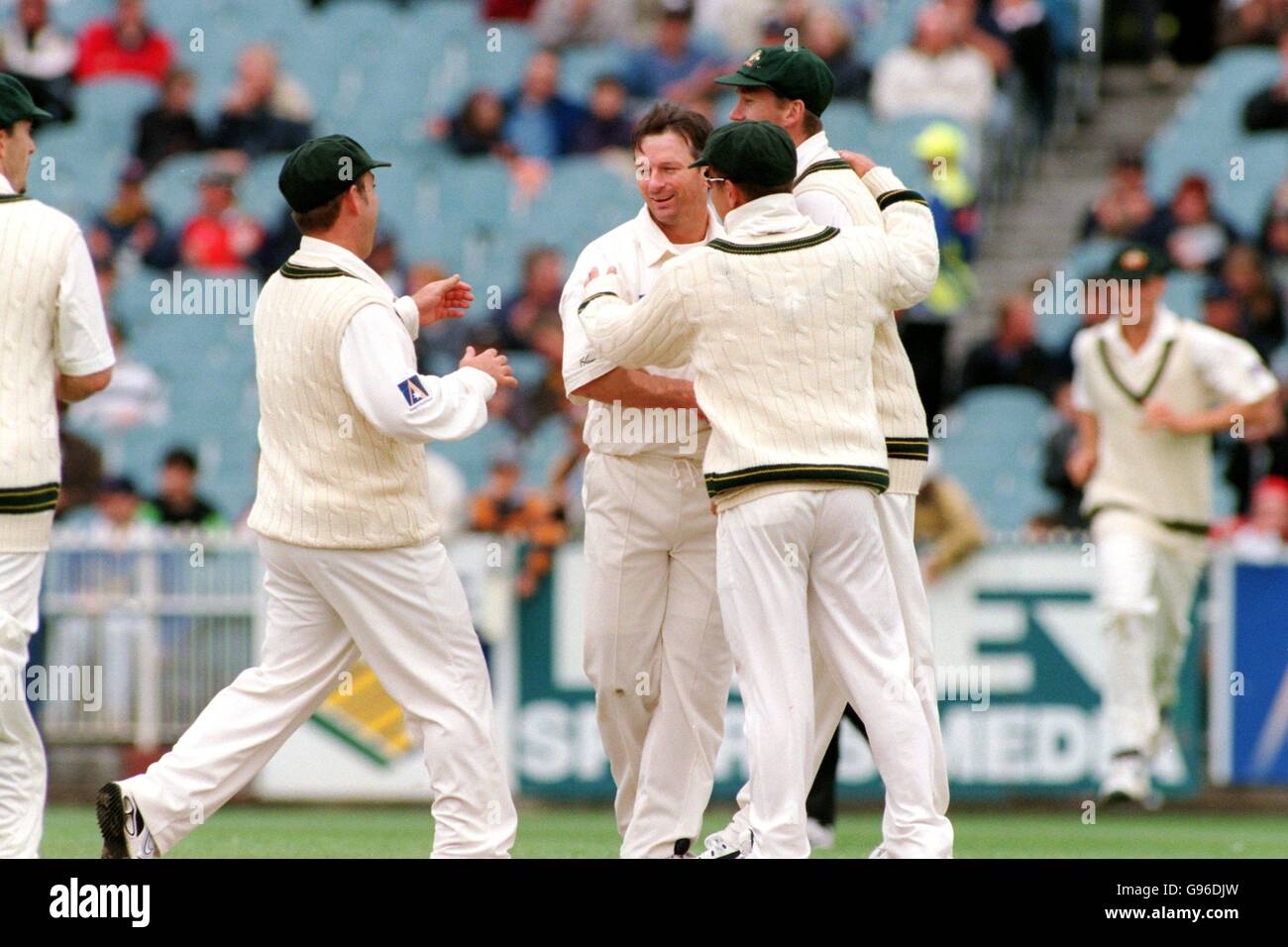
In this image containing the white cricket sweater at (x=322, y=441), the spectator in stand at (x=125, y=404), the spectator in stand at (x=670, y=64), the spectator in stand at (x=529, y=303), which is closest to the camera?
the white cricket sweater at (x=322, y=441)

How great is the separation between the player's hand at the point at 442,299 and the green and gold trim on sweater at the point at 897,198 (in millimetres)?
1361

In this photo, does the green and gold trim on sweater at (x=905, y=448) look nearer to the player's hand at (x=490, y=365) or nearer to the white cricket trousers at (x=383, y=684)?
the player's hand at (x=490, y=365)

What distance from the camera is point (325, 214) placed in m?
6.84

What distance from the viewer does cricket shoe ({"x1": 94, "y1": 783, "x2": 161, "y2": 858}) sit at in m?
6.73

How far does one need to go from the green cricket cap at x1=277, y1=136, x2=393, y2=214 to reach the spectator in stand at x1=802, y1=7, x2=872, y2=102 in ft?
30.0

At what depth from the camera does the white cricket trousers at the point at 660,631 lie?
23.9 feet

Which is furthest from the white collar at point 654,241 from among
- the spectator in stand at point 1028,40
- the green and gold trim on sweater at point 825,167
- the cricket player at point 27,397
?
the spectator in stand at point 1028,40

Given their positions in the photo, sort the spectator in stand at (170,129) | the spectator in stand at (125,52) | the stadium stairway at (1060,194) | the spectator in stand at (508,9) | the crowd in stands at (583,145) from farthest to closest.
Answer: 1. the spectator in stand at (508,9)
2. the spectator in stand at (125,52)
3. the spectator in stand at (170,129)
4. the stadium stairway at (1060,194)
5. the crowd in stands at (583,145)

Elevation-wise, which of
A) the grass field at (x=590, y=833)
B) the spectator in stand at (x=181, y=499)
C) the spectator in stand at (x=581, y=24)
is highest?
the spectator in stand at (x=581, y=24)

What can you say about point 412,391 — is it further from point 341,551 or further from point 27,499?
point 27,499

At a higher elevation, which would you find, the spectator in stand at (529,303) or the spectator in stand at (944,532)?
the spectator in stand at (529,303)

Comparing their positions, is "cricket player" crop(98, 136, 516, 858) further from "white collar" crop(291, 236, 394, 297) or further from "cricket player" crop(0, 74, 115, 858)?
"cricket player" crop(0, 74, 115, 858)

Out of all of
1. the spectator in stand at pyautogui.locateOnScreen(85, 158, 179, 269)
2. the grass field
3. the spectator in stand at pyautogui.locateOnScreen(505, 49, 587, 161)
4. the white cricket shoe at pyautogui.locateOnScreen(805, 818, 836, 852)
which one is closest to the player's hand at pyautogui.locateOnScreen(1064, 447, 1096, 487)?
the grass field

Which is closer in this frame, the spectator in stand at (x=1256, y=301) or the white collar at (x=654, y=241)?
the white collar at (x=654, y=241)
